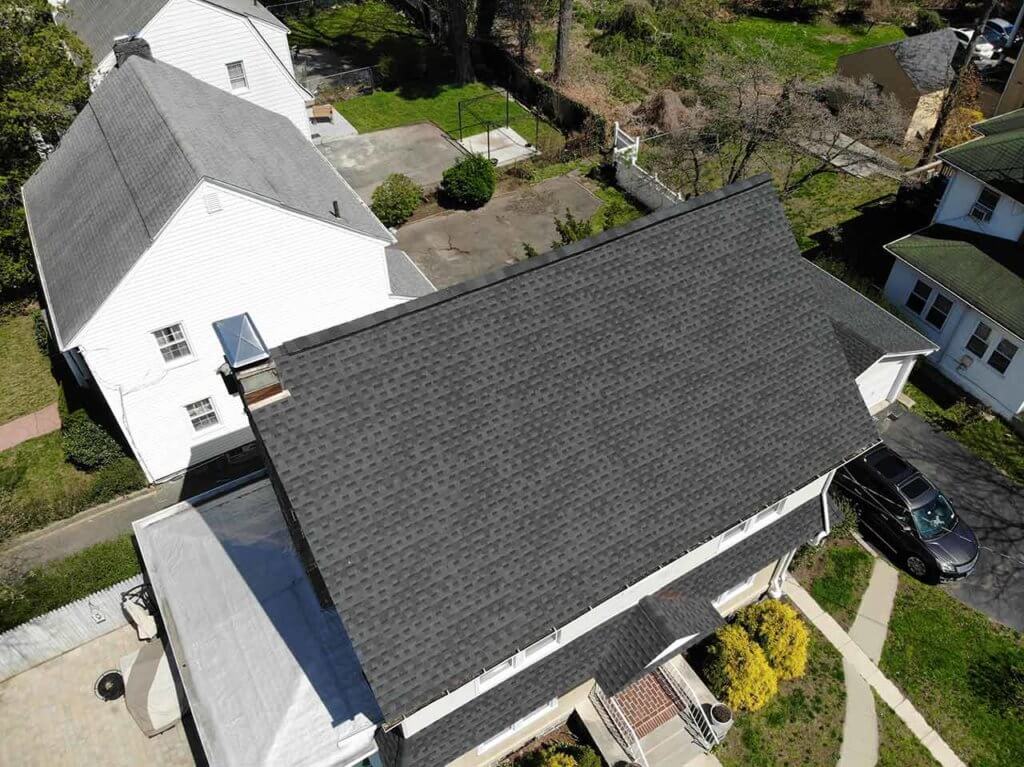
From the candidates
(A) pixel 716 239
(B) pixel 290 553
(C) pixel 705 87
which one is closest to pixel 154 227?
(B) pixel 290 553

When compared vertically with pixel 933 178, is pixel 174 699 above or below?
below

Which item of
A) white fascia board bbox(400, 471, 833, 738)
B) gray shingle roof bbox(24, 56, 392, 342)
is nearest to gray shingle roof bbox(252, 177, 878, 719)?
white fascia board bbox(400, 471, 833, 738)

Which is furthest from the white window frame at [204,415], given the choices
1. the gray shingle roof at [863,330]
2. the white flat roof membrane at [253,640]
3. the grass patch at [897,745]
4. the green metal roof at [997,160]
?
the green metal roof at [997,160]

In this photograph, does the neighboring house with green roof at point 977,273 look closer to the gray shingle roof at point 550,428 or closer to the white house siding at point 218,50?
the gray shingle roof at point 550,428

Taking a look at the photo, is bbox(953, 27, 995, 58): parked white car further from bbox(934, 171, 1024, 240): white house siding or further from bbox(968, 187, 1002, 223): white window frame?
bbox(968, 187, 1002, 223): white window frame

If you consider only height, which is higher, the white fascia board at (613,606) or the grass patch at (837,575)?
the white fascia board at (613,606)

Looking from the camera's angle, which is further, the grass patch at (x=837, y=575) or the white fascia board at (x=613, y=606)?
the grass patch at (x=837, y=575)

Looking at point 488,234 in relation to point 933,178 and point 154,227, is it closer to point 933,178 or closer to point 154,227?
point 154,227

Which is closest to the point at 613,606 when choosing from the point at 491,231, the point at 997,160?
the point at 997,160
